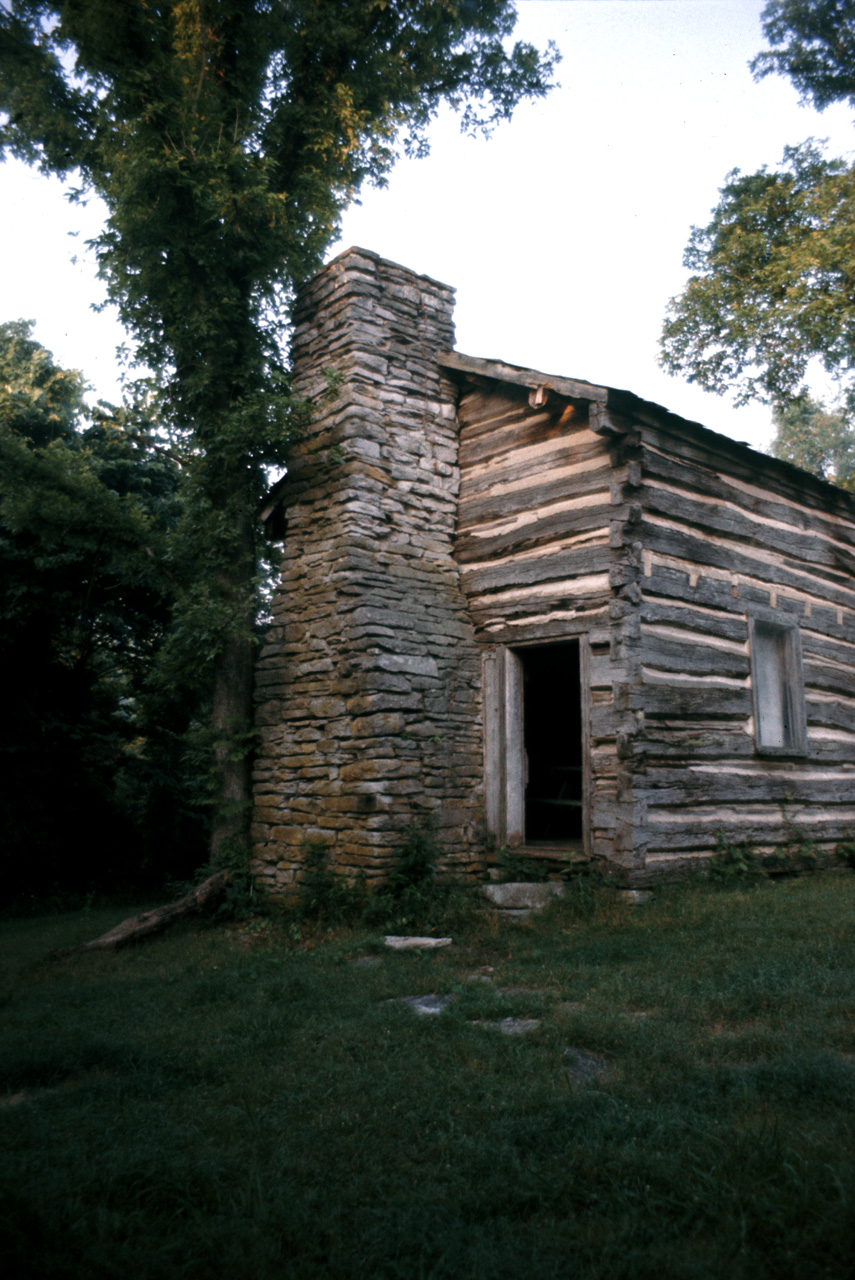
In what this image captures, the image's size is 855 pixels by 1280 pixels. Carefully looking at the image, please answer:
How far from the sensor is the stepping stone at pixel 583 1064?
150 inches

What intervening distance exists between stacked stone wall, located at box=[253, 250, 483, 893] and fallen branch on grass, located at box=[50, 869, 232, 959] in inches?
22.5

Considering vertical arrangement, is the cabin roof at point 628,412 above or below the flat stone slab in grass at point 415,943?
above

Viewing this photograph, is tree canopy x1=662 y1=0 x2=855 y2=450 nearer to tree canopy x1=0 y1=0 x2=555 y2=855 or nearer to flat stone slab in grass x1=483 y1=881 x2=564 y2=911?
tree canopy x1=0 y1=0 x2=555 y2=855

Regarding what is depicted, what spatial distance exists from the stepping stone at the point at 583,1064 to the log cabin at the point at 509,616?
3502 millimetres

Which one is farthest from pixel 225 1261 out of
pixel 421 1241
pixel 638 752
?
pixel 638 752

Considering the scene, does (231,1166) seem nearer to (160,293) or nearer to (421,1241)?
(421,1241)

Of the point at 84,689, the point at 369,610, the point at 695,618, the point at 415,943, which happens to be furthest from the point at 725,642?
the point at 84,689

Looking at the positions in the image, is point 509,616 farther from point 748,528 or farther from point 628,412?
point 748,528

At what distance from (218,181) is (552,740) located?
29.2ft

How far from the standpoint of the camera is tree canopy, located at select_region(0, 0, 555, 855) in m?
9.31

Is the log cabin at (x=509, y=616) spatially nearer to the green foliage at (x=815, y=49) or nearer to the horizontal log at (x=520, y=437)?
the horizontal log at (x=520, y=437)

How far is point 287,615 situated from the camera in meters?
9.34

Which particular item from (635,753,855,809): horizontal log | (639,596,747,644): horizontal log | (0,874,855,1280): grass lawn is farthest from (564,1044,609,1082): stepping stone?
A: (639,596,747,644): horizontal log

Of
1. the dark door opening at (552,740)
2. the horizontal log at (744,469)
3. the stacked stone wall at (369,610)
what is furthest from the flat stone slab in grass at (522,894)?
the horizontal log at (744,469)
